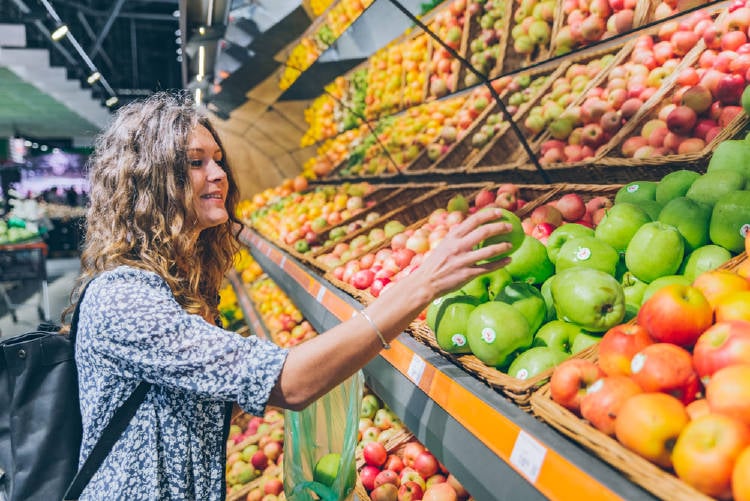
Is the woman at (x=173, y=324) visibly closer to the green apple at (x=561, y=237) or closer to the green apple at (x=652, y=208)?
the green apple at (x=561, y=237)

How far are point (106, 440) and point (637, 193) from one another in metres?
1.58

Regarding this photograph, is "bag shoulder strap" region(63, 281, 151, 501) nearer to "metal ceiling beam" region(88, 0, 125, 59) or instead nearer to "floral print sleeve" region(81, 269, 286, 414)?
"floral print sleeve" region(81, 269, 286, 414)

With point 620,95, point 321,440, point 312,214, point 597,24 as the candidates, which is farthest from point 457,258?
point 312,214

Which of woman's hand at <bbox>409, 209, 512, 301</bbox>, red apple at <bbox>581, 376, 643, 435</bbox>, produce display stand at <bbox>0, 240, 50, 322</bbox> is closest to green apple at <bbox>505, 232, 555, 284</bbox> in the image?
woman's hand at <bbox>409, 209, 512, 301</bbox>

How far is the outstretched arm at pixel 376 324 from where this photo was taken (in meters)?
1.05

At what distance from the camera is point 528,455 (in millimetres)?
916

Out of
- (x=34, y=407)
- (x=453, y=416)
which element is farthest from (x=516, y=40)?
(x=34, y=407)

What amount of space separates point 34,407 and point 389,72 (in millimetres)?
2962

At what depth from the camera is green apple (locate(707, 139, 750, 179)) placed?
4.67 ft

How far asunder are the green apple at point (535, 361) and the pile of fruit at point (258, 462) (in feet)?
4.57

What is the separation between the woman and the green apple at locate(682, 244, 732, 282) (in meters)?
0.47

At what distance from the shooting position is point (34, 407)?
1.24 m

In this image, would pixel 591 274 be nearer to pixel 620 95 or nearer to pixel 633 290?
pixel 633 290

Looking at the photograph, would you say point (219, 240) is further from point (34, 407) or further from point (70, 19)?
point (70, 19)
